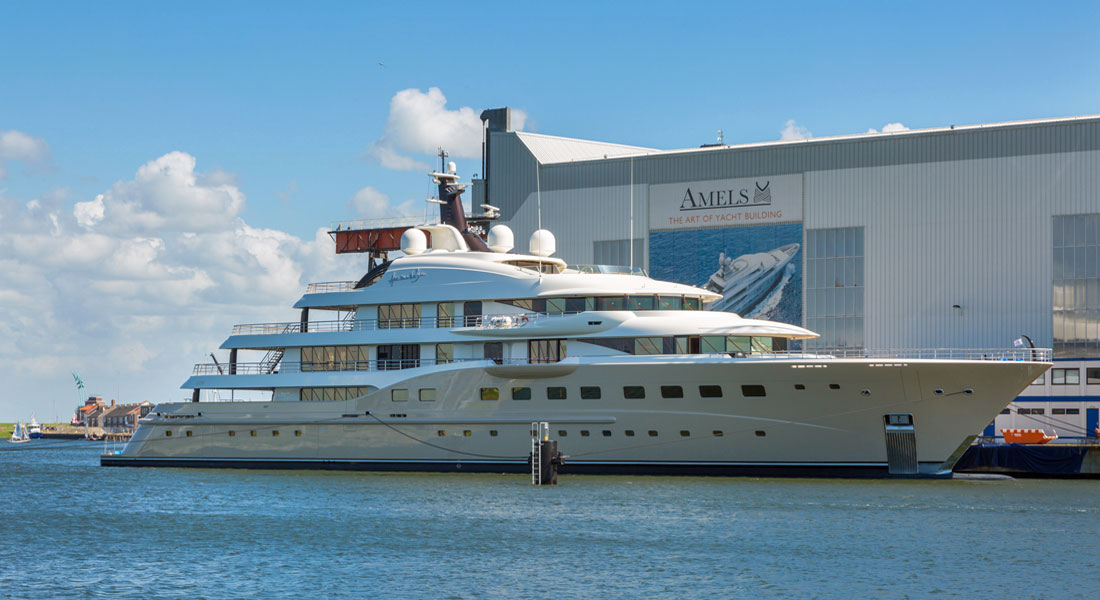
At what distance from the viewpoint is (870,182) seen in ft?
168

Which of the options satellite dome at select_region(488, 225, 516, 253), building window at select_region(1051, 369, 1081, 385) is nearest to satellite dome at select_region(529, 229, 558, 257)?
satellite dome at select_region(488, 225, 516, 253)

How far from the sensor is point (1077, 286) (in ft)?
157

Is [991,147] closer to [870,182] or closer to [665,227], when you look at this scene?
[870,182]

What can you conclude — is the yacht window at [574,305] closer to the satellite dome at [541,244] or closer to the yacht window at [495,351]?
the yacht window at [495,351]

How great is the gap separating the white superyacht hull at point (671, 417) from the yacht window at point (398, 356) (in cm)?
81

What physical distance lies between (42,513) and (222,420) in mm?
9761

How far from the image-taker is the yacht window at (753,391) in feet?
108

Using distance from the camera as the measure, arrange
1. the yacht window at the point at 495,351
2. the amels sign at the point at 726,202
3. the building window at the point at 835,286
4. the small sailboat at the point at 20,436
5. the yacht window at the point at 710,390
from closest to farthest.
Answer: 1. the yacht window at the point at 710,390
2. the yacht window at the point at 495,351
3. the building window at the point at 835,286
4. the amels sign at the point at 726,202
5. the small sailboat at the point at 20,436

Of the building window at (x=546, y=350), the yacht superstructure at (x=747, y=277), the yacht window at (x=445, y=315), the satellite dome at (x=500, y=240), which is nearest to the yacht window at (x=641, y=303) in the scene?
the building window at (x=546, y=350)

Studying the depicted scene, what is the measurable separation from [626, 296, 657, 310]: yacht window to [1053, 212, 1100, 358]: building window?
20928 millimetres

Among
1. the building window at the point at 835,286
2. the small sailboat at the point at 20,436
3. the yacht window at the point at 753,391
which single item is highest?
the building window at the point at 835,286

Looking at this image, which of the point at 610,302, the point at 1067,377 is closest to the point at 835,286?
the point at 1067,377

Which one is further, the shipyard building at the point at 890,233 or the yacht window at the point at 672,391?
the shipyard building at the point at 890,233

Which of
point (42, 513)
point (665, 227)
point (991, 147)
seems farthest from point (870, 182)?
point (42, 513)
